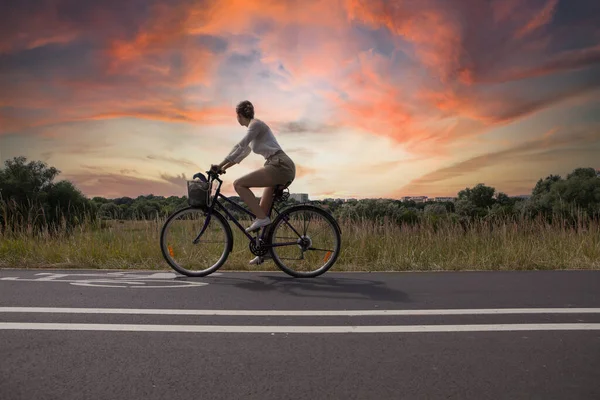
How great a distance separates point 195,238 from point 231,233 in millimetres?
616

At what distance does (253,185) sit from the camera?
709 cm

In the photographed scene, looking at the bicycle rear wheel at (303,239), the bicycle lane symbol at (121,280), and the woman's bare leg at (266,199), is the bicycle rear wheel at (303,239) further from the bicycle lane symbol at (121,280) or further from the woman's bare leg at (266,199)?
the bicycle lane symbol at (121,280)

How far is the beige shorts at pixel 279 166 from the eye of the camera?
276 inches

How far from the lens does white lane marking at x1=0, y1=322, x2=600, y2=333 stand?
13.6 ft

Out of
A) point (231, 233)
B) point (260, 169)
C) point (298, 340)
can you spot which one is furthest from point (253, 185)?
point (298, 340)

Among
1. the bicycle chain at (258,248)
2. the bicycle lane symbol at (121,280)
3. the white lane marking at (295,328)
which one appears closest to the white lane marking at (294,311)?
the white lane marking at (295,328)

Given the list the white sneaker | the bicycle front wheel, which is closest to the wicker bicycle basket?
the bicycle front wheel

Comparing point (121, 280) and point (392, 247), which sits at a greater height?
point (392, 247)

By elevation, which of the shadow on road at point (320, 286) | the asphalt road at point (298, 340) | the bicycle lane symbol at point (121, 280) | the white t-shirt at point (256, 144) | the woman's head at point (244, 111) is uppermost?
the woman's head at point (244, 111)

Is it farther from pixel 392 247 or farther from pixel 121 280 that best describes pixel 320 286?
pixel 392 247

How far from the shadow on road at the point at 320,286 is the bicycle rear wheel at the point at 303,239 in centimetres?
27

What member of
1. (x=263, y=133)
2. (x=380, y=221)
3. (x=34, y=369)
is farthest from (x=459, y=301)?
(x=380, y=221)

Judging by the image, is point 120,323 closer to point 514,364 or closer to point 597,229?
point 514,364

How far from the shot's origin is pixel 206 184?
7.22m
